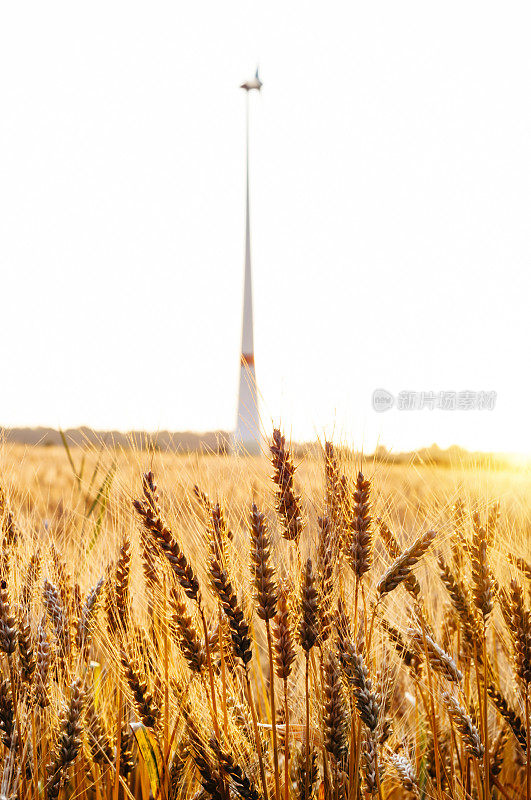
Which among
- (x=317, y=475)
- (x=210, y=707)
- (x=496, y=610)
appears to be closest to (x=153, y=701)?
(x=210, y=707)

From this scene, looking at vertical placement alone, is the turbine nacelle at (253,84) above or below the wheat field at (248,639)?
above

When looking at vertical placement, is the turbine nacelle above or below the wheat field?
above

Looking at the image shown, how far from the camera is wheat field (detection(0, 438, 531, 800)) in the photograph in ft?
4.29

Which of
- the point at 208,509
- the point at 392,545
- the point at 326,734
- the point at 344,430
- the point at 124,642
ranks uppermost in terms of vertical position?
the point at 344,430

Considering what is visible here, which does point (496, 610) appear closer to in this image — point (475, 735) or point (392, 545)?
point (392, 545)

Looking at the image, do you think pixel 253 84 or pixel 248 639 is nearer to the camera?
pixel 248 639

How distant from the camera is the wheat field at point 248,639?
1307 mm

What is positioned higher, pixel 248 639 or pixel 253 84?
pixel 253 84

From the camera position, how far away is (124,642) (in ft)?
5.05

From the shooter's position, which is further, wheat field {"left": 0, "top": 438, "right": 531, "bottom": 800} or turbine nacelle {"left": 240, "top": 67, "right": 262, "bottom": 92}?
turbine nacelle {"left": 240, "top": 67, "right": 262, "bottom": 92}

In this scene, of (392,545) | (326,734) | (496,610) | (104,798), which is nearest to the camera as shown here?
(326,734)

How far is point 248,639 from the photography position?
1.30 m

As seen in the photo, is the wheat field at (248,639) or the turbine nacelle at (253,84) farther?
the turbine nacelle at (253,84)

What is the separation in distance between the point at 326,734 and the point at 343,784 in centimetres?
16
